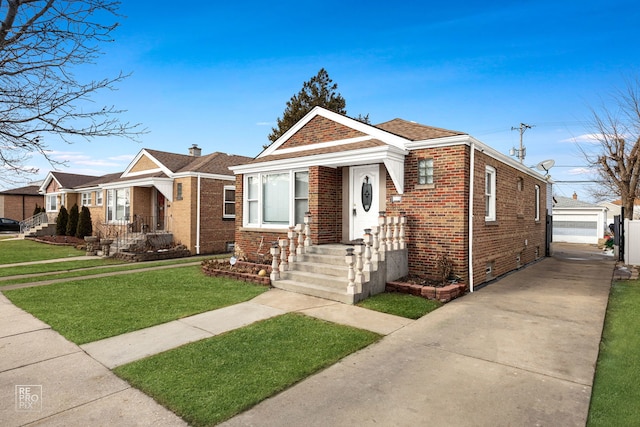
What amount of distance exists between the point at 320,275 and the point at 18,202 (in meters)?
47.1

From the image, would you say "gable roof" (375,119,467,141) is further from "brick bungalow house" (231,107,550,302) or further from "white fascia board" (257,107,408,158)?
"white fascia board" (257,107,408,158)

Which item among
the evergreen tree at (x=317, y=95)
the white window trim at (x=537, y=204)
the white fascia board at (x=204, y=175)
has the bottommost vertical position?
the white window trim at (x=537, y=204)

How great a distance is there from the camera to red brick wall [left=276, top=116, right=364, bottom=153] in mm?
10979

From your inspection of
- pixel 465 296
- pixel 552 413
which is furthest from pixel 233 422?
pixel 465 296

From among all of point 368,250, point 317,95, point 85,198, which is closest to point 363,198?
point 368,250

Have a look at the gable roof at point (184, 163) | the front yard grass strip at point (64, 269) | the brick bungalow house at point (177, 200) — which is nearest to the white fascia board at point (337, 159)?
the front yard grass strip at point (64, 269)

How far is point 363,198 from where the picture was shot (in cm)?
1037

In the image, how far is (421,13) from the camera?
11633 mm

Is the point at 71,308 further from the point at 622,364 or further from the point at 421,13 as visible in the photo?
the point at 421,13

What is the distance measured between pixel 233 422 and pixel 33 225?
114ft

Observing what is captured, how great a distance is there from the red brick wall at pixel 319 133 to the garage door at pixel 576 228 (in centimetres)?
2413

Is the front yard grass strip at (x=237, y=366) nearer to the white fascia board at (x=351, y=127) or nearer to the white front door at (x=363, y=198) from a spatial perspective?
the white front door at (x=363, y=198)

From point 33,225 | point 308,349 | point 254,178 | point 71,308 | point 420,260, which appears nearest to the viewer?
point 308,349

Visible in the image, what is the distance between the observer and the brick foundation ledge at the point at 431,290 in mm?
7609
